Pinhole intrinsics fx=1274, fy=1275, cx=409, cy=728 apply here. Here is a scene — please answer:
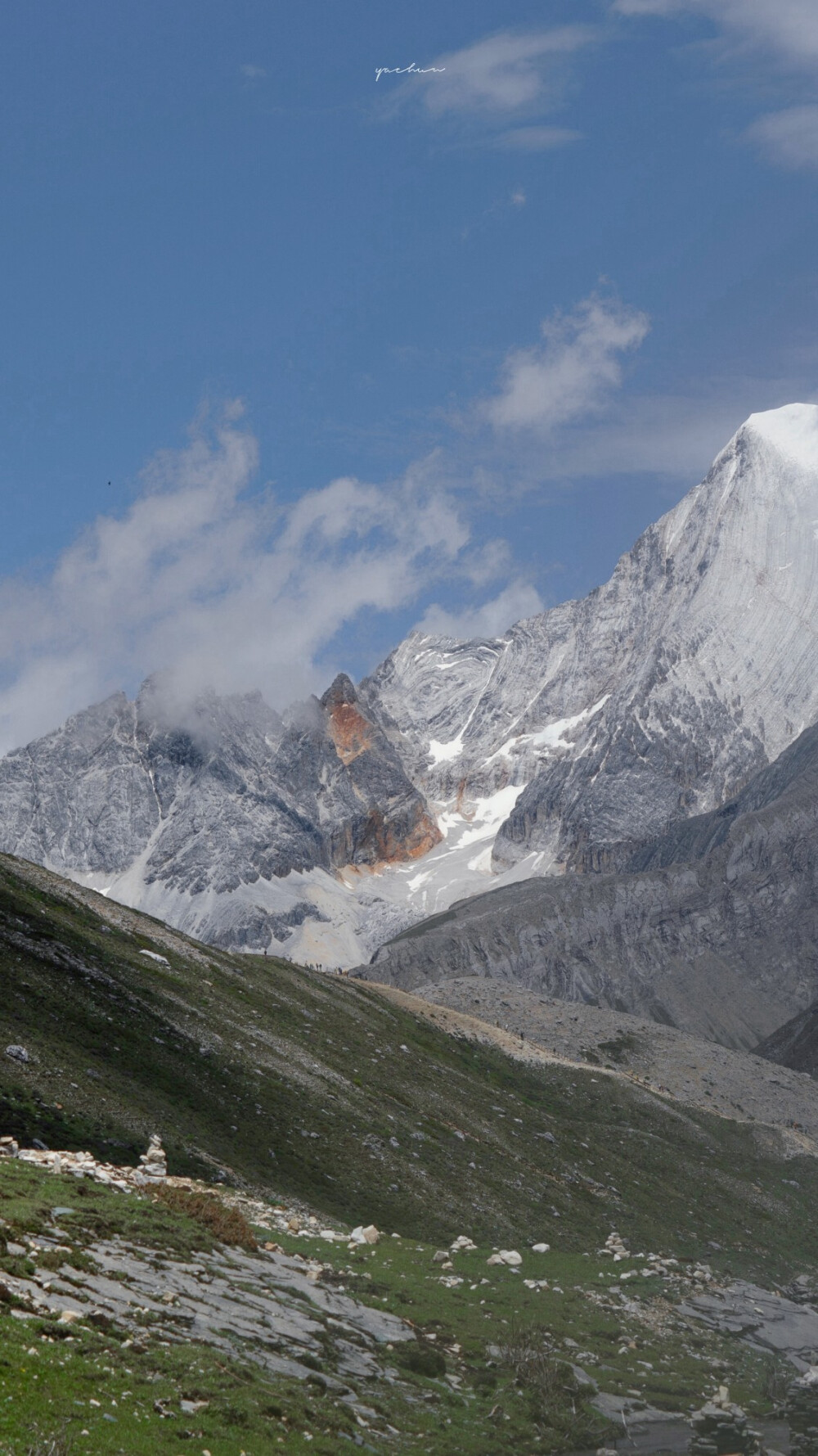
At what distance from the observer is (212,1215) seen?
40500mm

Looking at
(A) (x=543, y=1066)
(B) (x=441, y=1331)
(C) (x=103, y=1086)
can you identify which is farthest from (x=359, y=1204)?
(A) (x=543, y=1066)

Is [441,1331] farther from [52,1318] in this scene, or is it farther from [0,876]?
[0,876]

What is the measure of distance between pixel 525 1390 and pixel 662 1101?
84145 mm

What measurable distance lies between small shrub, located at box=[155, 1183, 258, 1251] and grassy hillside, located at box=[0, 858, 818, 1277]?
701 cm

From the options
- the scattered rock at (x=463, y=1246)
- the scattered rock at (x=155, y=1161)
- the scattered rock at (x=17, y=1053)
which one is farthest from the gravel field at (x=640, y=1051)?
the scattered rock at (x=155, y=1161)

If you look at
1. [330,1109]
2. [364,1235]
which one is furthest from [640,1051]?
[364,1235]

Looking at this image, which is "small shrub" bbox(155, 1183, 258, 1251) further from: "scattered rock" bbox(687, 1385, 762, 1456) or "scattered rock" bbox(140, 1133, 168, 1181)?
A: "scattered rock" bbox(687, 1385, 762, 1456)

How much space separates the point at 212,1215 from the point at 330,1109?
27998 millimetres

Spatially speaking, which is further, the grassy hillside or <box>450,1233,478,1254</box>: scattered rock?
the grassy hillside

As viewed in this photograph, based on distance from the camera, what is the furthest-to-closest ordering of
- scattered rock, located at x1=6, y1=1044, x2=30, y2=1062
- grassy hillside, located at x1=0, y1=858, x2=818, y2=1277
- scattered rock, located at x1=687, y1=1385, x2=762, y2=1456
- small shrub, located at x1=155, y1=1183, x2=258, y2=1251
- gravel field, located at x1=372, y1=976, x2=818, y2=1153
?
gravel field, located at x1=372, y1=976, x2=818, y2=1153 < grassy hillside, located at x1=0, y1=858, x2=818, y2=1277 < scattered rock, located at x1=6, y1=1044, x2=30, y2=1062 < small shrub, located at x1=155, y1=1183, x2=258, y2=1251 < scattered rock, located at x1=687, y1=1385, x2=762, y2=1456

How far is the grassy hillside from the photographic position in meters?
54.9

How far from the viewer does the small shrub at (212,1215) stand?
129ft

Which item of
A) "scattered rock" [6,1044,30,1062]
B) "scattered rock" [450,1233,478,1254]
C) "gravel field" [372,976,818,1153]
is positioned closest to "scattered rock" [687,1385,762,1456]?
"scattered rock" [450,1233,478,1254]

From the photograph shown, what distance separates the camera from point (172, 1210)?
129ft
